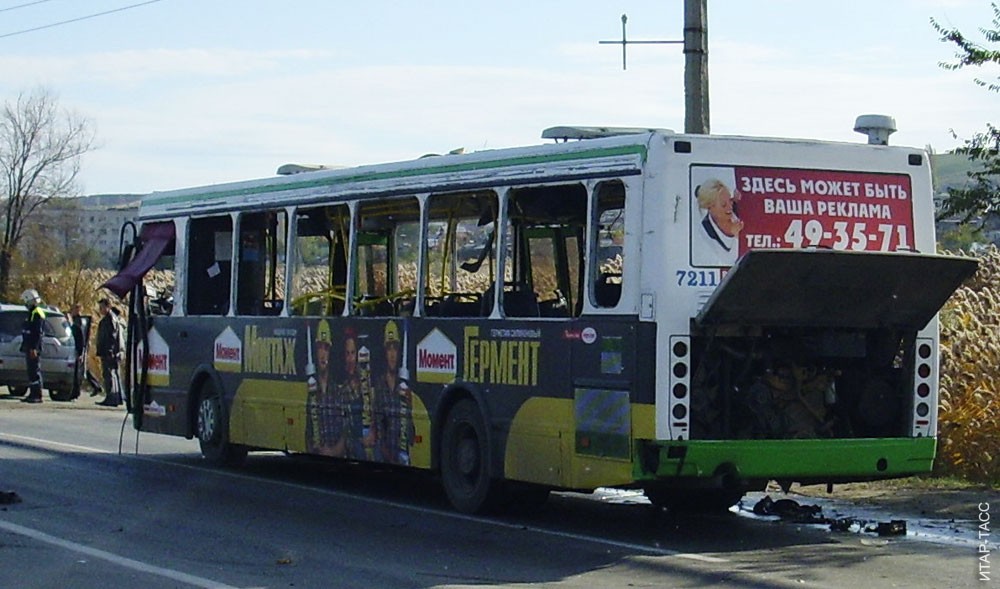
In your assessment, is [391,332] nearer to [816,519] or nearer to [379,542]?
[379,542]

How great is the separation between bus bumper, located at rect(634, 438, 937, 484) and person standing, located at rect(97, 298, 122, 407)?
18.4m

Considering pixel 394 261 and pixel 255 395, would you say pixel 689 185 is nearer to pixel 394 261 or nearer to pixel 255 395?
pixel 394 261

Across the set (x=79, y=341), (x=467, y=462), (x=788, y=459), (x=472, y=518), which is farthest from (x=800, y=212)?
(x=79, y=341)

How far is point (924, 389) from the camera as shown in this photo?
1227cm

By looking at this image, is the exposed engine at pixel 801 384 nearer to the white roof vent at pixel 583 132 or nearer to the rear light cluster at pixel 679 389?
the rear light cluster at pixel 679 389

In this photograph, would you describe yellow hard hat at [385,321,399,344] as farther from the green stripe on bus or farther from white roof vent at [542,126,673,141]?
white roof vent at [542,126,673,141]

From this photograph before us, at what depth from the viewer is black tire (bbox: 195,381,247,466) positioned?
17.1m

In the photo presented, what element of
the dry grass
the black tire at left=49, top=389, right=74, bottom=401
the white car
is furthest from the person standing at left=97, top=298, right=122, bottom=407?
the dry grass

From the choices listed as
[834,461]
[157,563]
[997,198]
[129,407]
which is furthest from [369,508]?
[997,198]

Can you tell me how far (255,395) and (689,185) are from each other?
6461 mm

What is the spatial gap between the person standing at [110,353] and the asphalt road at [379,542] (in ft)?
38.1

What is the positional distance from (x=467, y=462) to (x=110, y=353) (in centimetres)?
1614

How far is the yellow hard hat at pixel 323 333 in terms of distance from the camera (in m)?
15.2

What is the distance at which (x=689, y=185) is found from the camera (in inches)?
450
